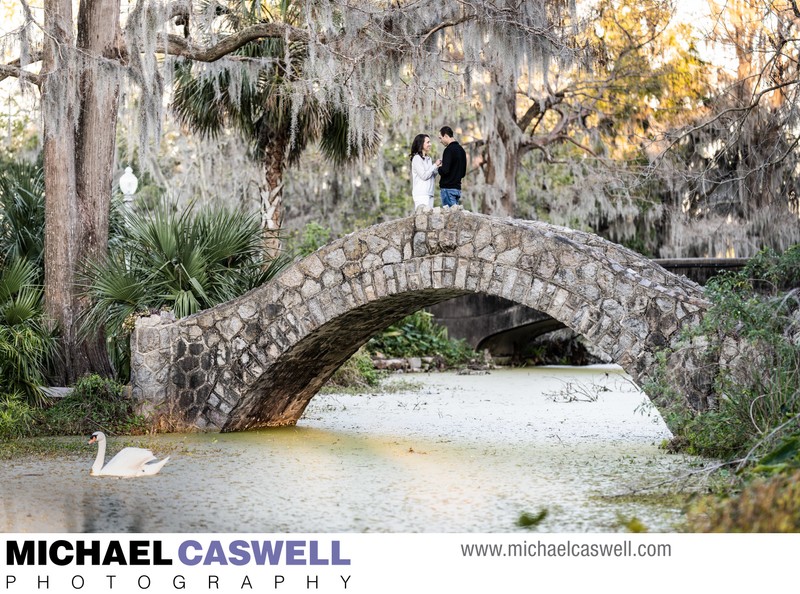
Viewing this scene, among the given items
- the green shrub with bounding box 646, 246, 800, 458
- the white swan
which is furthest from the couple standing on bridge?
the white swan

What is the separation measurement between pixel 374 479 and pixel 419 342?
40.9 ft

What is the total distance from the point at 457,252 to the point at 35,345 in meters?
3.98

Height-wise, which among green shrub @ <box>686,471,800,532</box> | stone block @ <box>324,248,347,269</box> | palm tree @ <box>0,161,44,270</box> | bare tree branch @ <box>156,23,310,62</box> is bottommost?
green shrub @ <box>686,471,800,532</box>

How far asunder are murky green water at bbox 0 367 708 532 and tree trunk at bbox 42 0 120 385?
1.97 metres

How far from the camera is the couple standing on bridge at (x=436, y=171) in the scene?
9.59 m

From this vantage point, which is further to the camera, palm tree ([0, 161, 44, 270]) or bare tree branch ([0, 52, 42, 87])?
palm tree ([0, 161, 44, 270])

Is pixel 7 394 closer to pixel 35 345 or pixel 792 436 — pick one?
pixel 35 345

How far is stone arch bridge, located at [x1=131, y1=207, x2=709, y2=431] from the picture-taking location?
27.6 ft

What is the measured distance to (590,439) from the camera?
30.8 ft

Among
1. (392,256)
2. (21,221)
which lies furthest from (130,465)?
(21,221)

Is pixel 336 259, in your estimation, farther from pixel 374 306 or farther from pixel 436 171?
pixel 436 171

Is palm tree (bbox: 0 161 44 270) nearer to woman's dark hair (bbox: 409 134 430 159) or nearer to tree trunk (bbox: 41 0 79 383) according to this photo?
tree trunk (bbox: 41 0 79 383)

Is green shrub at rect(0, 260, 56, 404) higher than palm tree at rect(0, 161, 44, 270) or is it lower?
lower

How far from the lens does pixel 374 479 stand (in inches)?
283
